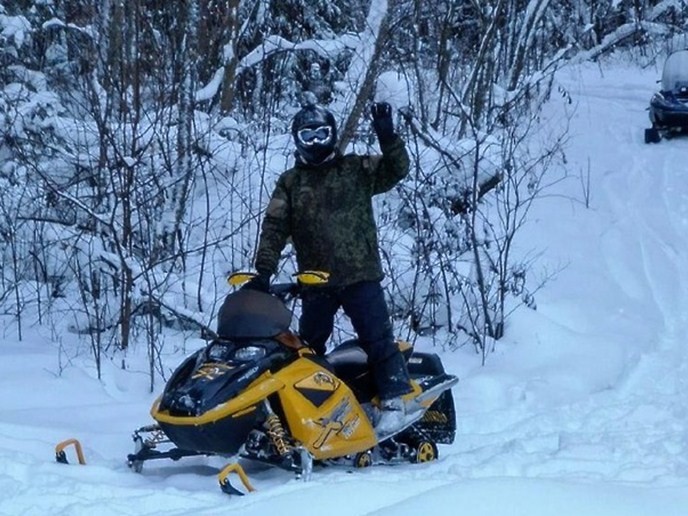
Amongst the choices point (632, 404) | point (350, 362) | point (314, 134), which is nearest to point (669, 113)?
point (632, 404)

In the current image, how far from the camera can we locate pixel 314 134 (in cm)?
567

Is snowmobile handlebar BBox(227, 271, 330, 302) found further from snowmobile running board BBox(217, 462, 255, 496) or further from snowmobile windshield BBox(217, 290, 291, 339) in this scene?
snowmobile running board BBox(217, 462, 255, 496)

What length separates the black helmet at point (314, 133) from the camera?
5.66 m

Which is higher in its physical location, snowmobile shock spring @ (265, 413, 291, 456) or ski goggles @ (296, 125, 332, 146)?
ski goggles @ (296, 125, 332, 146)

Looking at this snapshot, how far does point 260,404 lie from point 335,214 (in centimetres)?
101

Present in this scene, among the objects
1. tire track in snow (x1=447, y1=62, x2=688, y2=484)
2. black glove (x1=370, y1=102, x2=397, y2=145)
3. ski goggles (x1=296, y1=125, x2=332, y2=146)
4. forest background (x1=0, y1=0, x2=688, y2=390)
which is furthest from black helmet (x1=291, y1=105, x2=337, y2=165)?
forest background (x1=0, y1=0, x2=688, y2=390)

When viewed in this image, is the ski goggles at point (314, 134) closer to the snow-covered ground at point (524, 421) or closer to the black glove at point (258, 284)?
the black glove at point (258, 284)

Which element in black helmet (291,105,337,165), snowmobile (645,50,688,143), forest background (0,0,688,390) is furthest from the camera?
snowmobile (645,50,688,143)

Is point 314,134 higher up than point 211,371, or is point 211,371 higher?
point 314,134

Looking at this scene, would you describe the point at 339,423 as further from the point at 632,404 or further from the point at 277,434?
the point at 632,404

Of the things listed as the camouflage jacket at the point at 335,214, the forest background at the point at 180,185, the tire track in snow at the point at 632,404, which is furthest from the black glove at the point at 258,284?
the forest background at the point at 180,185

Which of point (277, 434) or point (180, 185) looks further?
point (180, 185)

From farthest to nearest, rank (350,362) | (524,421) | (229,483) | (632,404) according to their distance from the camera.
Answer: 1. (632,404)
2. (524,421)
3. (350,362)
4. (229,483)

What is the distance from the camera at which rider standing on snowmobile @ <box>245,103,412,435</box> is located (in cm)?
575
